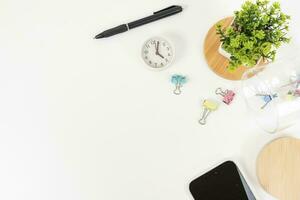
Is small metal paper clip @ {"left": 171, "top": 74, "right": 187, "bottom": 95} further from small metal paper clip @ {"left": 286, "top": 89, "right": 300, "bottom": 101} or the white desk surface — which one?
small metal paper clip @ {"left": 286, "top": 89, "right": 300, "bottom": 101}

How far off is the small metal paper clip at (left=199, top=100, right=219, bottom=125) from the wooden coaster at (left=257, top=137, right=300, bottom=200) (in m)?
0.14

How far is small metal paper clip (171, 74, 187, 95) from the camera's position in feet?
2.64

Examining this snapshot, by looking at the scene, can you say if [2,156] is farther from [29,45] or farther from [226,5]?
[226,5]

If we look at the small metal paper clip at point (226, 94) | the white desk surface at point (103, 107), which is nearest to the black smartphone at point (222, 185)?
the white desk surface at point (103, 107)

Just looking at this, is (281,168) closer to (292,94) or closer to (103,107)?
(292,94)

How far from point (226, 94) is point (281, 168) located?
0.68 ft

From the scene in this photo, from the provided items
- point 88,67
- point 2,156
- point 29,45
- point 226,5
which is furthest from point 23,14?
point 226,5

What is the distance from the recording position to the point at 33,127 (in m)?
0.83

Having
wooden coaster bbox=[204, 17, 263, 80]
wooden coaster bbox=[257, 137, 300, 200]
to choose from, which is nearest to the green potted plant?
wooden coaster bbox=[204, 17, 263, 80]

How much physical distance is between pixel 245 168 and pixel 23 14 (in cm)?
60

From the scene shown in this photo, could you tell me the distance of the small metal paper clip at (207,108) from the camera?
806mm

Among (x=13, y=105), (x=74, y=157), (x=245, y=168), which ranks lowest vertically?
(x=245, y=168)

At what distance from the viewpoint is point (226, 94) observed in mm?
817

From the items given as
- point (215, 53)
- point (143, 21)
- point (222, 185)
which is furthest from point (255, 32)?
point (222, 185)
